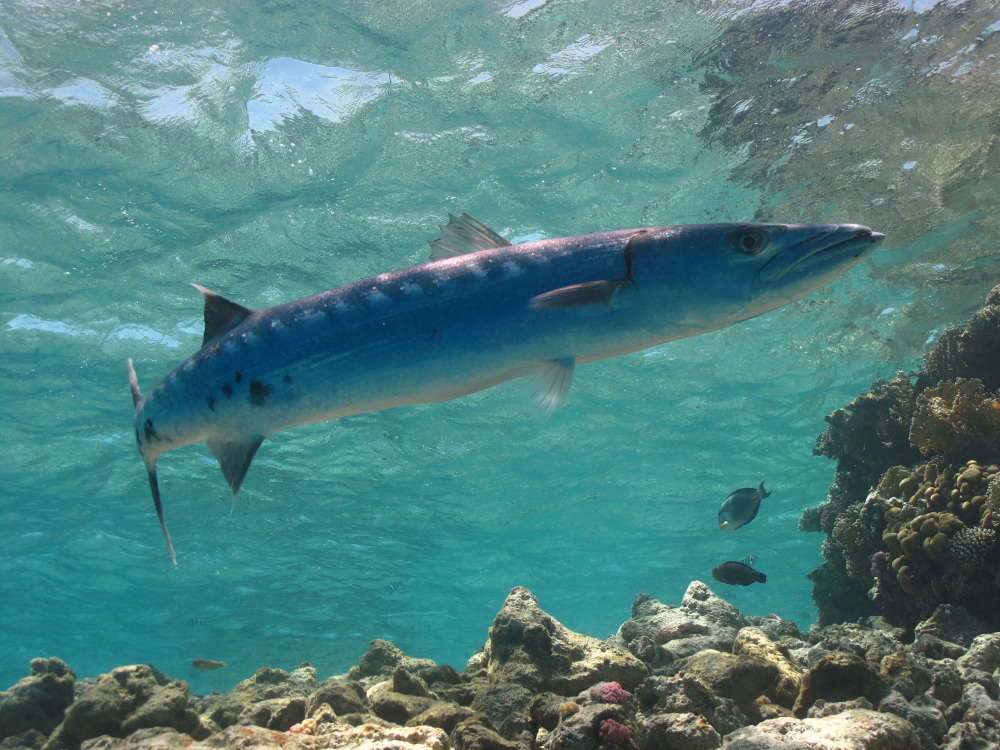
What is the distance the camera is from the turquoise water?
923 cm

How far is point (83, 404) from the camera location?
16281 mm

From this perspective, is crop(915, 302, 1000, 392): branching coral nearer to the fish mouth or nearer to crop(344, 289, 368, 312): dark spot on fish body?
the fish mouth

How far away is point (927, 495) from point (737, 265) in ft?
18.6

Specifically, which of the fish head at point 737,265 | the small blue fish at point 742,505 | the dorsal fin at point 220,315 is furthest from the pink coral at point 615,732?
the small blue fish at point 742,505

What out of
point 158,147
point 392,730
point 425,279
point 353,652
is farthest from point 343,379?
point 353,652

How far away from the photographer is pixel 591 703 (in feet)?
9.84

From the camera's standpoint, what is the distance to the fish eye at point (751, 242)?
234 cm

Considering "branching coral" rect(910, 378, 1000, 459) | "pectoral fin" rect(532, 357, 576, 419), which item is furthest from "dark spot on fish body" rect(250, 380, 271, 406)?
"branching coral" rect(910, 378, 1000, 459)

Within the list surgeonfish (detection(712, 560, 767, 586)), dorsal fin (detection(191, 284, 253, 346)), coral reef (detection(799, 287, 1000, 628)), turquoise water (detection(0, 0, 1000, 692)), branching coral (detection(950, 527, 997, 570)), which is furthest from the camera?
turquoise water (detection(0, 0, 1000, 692))

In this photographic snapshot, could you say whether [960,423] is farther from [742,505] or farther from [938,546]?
[742,505]

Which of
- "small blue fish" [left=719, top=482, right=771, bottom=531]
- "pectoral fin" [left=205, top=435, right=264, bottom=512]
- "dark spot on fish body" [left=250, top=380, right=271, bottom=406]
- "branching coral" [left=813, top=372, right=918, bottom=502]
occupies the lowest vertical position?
"pectoral fin" [left=205, top=435, right=264, bottom=512]

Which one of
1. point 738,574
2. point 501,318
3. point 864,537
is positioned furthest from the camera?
point 738,574

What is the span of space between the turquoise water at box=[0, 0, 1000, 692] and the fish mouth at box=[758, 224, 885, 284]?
343 inches

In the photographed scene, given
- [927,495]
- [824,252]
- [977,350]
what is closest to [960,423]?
[927,495]
